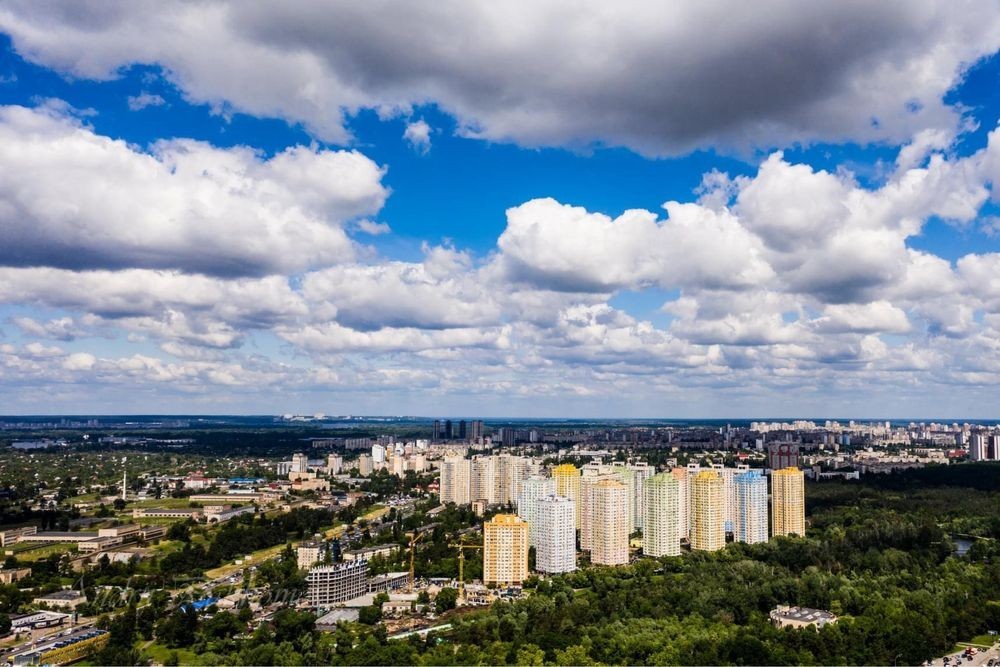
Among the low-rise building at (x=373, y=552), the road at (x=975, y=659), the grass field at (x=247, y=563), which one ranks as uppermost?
the road at (x=975, y=659)

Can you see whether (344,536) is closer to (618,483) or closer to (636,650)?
(618,483)

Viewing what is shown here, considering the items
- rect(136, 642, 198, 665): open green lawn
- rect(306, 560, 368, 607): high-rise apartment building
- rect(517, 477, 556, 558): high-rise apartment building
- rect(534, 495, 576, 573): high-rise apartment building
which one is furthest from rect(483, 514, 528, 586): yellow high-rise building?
rect(136, 642, 198, 665): open green lawn

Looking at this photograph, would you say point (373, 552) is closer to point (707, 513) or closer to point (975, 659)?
point (707, 513)

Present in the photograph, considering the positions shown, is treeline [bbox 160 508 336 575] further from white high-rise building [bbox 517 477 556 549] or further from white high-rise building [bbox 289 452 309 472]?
white high-rise building [bbox 289 452 309 472]

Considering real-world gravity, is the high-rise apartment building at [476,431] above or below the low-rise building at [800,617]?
above

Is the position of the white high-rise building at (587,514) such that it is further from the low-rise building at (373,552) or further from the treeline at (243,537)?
the treeline at (243,537)

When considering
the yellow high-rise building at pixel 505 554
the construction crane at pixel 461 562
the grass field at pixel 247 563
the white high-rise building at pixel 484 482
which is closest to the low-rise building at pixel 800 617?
the yellow high-rise building at pixel 505 554

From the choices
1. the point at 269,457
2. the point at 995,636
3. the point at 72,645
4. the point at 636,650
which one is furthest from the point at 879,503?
the point at 269,457
